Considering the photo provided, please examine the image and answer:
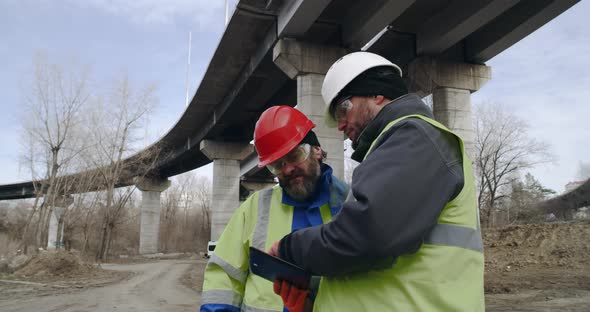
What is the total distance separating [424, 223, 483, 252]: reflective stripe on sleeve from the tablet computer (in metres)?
0.56

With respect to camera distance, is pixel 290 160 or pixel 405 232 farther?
pixel 290 160

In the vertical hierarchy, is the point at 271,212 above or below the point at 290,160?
below

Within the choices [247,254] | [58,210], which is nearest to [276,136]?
[247,254]

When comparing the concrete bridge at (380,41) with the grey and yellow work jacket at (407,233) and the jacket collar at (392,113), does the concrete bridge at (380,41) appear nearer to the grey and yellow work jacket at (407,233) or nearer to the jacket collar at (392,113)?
the jacket collar at (392,113)

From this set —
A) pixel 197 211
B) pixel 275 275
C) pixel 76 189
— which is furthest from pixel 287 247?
pixel 197 211

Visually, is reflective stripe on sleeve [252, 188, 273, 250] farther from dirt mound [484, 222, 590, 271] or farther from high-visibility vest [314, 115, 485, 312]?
dirt mound [484, 222, 590, 271]

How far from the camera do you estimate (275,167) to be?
2752 mm

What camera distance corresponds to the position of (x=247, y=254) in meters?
2.69

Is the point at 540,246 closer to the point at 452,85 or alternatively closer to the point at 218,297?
the point at 452,85

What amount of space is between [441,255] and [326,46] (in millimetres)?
14572

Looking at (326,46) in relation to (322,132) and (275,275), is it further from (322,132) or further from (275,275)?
(275,275)

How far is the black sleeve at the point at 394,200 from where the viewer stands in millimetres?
1477

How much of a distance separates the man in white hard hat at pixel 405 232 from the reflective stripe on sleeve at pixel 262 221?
81cm

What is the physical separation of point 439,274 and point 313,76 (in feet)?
46.6
